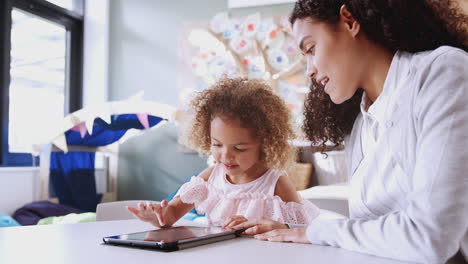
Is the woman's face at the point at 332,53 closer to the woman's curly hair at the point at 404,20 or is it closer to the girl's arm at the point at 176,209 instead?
the woman's curly hair at the point at 404,20

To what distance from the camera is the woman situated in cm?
55

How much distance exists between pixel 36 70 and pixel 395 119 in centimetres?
341

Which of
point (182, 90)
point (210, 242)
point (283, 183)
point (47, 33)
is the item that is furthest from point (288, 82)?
point (210, 242)

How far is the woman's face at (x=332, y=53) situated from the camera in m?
0.76

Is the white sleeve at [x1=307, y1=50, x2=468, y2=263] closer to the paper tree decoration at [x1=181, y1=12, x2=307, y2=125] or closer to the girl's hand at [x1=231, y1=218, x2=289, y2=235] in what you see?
the girl's hand at [x1=231, y1=218, x2=289, y2=235]

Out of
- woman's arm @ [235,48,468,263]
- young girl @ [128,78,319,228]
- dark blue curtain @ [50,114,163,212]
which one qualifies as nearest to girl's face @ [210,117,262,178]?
young girl @ [128,78,319,228]

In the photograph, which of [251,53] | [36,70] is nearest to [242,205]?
[251,53]

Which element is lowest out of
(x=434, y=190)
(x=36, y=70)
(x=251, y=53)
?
(x=434, y=190)

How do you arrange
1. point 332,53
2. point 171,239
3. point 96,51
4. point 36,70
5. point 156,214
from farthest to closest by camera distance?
point 96,51, point 36,70, point 156,214, point 332,53, point 171,239

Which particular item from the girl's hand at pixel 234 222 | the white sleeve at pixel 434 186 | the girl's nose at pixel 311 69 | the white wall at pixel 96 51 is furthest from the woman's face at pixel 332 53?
the white wall at pixel 96 51

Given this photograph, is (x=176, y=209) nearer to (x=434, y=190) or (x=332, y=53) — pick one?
(x=332, y=53)

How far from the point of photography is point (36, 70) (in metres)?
3.60

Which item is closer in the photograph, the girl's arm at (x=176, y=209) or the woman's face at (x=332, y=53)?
the woman's face at (x=332, y=53)

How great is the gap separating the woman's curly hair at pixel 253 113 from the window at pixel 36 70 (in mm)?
2177
